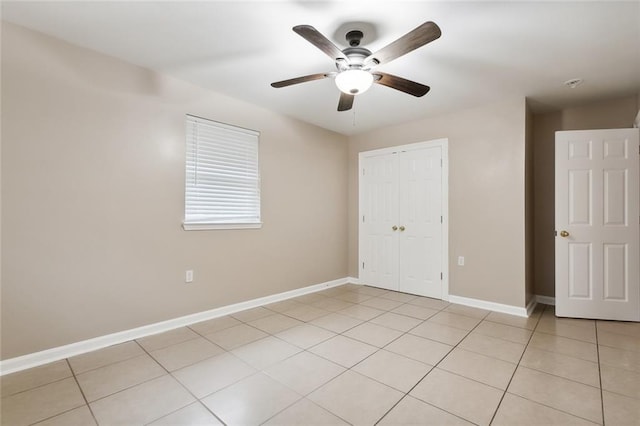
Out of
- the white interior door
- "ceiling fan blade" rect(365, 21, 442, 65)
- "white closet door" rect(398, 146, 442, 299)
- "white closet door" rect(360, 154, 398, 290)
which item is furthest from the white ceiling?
"white closet door" rect(360, 154, 398, 290)

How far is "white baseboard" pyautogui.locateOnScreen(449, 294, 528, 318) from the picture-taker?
338 cm

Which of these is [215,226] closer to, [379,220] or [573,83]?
[379,220]

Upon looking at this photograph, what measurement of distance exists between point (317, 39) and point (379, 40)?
2.49 feet

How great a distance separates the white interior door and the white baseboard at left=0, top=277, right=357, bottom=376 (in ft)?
11.1

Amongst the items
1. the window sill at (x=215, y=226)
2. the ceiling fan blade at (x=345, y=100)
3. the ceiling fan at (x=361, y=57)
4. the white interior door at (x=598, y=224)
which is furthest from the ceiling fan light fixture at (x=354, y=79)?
the white interior door at (x=598, y=224)

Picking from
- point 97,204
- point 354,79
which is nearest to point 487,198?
point 354,79

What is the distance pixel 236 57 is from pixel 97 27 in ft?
3.28

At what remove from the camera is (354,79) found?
2111 mm

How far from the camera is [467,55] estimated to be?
2.53 meters

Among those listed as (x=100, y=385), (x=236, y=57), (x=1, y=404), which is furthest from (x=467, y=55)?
(x=1, y=404)

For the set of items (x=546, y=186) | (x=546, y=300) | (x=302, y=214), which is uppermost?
(x=546, y=186)

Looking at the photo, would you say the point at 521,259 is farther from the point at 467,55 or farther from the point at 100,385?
the point at 100,385

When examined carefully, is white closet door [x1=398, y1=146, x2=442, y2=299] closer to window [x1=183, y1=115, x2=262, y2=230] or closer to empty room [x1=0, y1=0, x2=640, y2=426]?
empty room [x1=0, y1=0, x2=640, y2=426]

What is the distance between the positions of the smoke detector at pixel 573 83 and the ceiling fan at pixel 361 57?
1.80 metres
